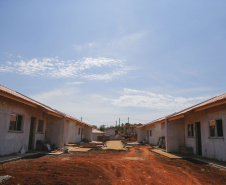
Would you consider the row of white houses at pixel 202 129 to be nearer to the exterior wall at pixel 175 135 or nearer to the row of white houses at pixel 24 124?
the exterior wall at pixel 175 135

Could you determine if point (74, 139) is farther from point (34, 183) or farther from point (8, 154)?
point (34, 183)

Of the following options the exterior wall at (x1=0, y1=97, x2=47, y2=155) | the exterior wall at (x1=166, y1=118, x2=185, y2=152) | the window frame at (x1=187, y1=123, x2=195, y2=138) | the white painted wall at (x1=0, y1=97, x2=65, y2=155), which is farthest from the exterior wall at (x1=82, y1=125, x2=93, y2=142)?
the window frame at (x1=187, y1=123, x2=195, y2=138)

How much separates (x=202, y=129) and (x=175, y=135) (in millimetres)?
3095

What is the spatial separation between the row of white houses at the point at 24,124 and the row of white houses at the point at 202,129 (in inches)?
364

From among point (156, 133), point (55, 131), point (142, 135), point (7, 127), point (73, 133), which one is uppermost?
point (7, 127)

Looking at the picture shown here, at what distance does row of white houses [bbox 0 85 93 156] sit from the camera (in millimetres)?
9734

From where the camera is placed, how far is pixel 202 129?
1212cm

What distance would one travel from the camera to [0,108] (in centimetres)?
940

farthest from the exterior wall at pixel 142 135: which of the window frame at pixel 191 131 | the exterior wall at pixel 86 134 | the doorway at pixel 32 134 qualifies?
the doorway at pixel 32 134

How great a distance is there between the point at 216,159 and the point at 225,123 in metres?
2.28

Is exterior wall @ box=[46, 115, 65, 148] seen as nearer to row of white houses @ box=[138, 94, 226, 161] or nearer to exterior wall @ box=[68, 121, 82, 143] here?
exterior wall @ box=[68, 121, 82, 143]

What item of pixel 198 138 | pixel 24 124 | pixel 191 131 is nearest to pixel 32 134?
pixel 24 124

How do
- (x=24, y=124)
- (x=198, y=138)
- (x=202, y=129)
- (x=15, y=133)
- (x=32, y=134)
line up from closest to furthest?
(x=15, y=133)
(x=24, y=124)
(x=202, y=129)
(x=198, y=138)
(x=32, y=134)

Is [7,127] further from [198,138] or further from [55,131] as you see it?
[198,138]
